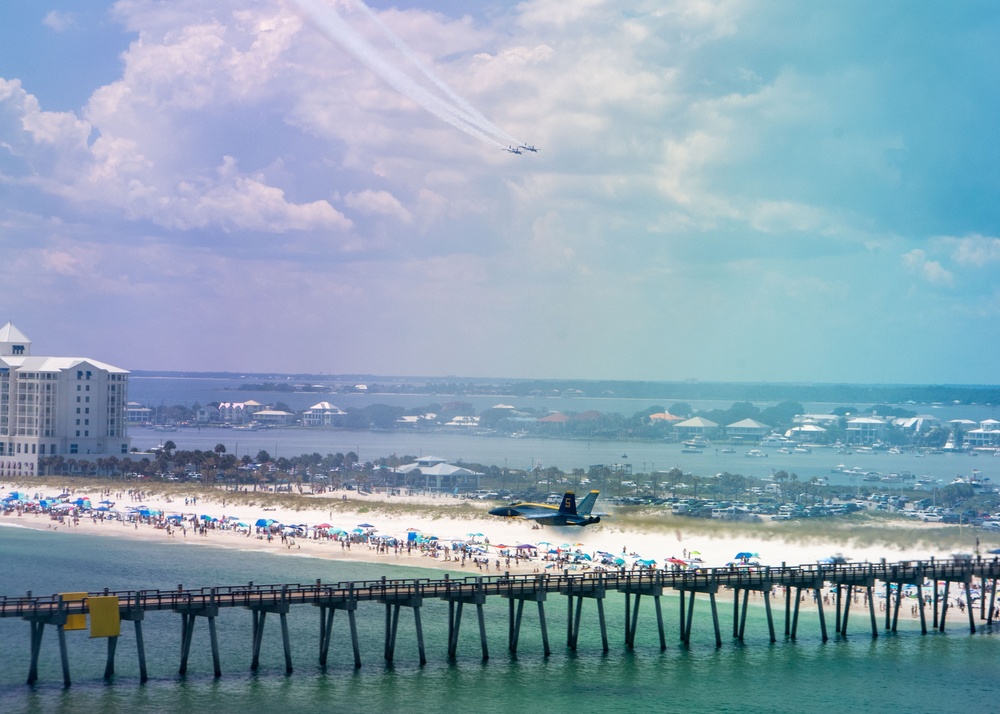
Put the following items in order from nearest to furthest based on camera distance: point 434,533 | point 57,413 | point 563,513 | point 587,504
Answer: point 587,504, point 563,513, point 434,533, point 57,413

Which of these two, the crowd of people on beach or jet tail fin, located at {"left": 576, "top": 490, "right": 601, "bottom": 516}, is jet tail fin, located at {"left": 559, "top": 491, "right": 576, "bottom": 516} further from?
the crowd of people on beach

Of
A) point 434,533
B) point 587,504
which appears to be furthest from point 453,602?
point 434,533

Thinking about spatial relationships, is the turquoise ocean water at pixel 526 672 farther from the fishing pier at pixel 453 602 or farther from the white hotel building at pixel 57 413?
the white hotel building at pixel 57 413

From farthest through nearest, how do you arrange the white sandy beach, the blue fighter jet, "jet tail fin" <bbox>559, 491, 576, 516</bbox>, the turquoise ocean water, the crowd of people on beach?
the white sandy beach < "jet tail fin" <bbox>559, 491, 576, 516</bbox> < the blue fighter jet < the crowd of people on beach < the turquoise ocean water

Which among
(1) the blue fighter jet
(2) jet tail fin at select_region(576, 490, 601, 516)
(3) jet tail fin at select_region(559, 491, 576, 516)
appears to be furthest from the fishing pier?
(3) jet tail fin at select_region(559, 491, 576, 516)

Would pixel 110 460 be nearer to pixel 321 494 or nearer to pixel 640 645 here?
pixel 321 494

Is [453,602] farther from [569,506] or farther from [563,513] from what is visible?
[569,506]
